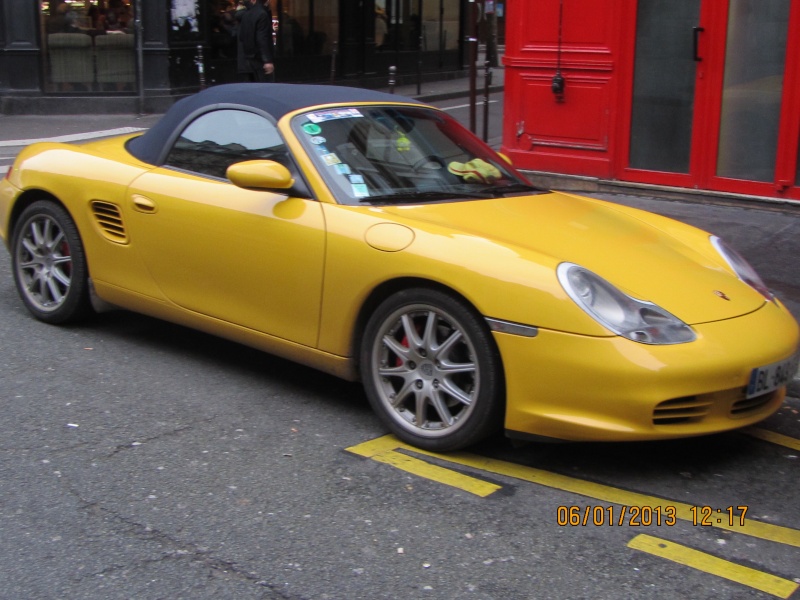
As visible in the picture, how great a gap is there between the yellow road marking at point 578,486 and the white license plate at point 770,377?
544 mm

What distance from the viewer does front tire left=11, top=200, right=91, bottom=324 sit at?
5629mm

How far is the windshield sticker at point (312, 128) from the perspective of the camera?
4824 millimetres

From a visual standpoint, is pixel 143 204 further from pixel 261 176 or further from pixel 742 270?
pixel 742 270

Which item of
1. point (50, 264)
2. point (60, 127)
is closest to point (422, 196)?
point (50, 264)

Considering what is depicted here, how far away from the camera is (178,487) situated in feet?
12.6

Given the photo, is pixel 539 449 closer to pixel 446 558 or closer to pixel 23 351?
pixel 446 558

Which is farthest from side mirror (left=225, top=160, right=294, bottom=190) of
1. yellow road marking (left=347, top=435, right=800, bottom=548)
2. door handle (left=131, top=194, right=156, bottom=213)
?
yellow road marking (left=347, top=435, right=800, bottom=548)

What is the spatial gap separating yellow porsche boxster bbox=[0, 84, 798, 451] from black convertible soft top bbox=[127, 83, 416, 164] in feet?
0.05

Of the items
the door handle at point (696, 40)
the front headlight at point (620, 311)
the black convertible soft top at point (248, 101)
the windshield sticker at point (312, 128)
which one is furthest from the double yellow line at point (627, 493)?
the door handle at point (696, 40)

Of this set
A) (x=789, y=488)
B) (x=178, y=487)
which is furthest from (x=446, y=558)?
(x=789, y=488)

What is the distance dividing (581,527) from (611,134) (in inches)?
277

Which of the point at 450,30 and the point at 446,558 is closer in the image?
the point at 446,558

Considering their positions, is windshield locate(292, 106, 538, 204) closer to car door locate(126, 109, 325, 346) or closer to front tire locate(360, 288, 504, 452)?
car door locate(126, 109, 325, 346)

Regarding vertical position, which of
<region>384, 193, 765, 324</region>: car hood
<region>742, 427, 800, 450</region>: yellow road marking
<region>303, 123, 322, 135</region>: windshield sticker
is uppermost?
<region>303, 123, 322, 135</region>: windshield sticker
